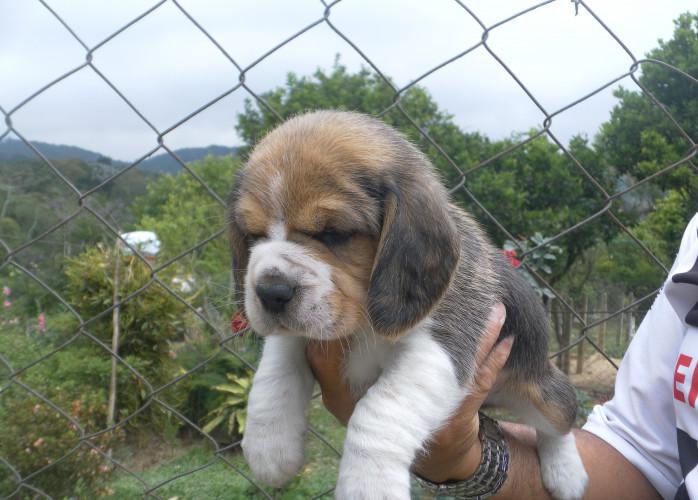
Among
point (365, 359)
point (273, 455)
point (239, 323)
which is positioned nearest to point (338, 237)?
point (365, 359)

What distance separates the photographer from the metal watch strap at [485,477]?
256 centimetres

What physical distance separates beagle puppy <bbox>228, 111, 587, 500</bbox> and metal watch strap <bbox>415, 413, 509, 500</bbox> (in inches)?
18.9

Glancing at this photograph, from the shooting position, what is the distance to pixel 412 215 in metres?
2.11

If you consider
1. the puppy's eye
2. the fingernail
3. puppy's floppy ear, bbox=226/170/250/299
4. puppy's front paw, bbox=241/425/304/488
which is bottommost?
puppy's front paw, bbox=241/425/304/488

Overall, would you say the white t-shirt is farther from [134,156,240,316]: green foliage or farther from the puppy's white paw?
[134,156,240,316]: green foliage

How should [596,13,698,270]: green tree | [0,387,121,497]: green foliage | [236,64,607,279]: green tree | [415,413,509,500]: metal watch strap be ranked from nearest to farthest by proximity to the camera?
[415,413,509,500]: metal watch strap, [596,13,698,270]: green tree, [0,387,121,497]: green foliage, [236,64,607,279]: green tree

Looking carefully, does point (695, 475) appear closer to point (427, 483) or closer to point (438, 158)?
point (427, 483)

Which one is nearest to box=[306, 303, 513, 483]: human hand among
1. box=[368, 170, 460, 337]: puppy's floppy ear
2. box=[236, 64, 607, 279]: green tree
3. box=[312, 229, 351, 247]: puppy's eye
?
box=[368, 170, 460, 337]: puppy's floppy ear

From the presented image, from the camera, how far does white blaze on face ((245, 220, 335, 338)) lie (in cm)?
193

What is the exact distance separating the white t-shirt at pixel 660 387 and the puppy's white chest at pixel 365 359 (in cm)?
98

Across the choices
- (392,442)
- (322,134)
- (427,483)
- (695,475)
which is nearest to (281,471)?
(392,442)

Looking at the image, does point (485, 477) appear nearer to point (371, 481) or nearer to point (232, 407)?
point (371, 481)

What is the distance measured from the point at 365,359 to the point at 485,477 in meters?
0.68

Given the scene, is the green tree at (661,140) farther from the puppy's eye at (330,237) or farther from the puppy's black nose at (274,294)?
the puppy's black nose at (274,294)
